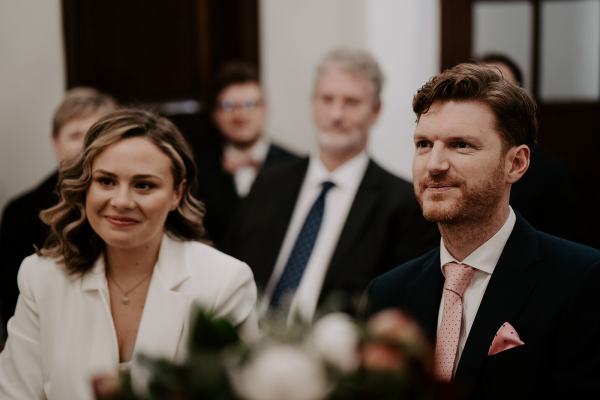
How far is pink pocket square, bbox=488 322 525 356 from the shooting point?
6.07 ft

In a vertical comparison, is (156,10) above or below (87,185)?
above

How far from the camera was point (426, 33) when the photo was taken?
454cm

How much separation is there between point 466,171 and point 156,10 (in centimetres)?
275

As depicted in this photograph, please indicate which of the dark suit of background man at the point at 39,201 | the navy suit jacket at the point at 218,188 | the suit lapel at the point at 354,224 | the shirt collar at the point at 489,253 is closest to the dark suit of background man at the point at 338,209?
the suit lapel at the point at 354,224

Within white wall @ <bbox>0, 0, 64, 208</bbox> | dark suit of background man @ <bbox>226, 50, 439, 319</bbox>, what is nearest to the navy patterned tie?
dark suit of background man @ <bbox>226, 50, 439, 319</bbox>

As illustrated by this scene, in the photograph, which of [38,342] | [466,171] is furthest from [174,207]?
[466,171]

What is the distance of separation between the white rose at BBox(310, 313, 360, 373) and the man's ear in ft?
2.92

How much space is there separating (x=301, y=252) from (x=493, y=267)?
136 centimetres

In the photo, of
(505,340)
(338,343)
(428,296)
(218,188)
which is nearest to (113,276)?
(428,296)

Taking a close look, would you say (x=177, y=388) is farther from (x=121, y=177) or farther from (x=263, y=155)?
(x=263, y=155)

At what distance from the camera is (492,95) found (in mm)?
1920

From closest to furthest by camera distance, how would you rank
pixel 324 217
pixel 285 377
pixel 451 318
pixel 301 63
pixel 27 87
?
pixel 285 377, pixel 451 318, pixel 324 217, pixel 27 87, pixel 301 63

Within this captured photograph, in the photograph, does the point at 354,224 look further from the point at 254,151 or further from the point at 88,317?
the point at 254,151

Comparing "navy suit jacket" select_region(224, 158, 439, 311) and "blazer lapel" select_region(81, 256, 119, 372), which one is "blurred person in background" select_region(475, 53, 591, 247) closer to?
"navy suit jacket" select_region(224, 158, 439, 311)
